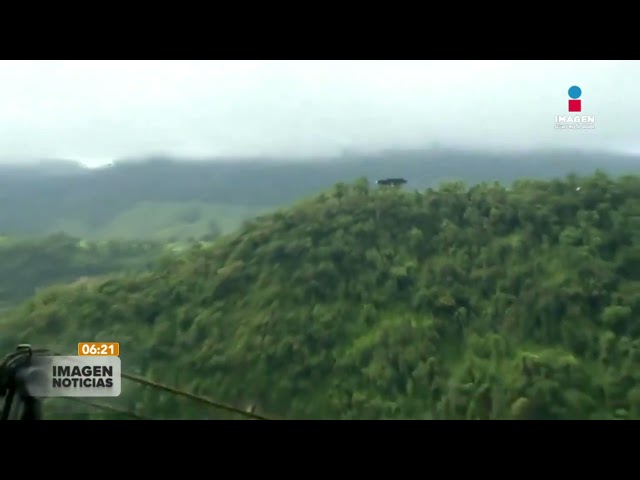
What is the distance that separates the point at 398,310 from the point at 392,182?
680 millimetres

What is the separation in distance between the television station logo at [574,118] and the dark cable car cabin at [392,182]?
82cm

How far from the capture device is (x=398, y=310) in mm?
3420

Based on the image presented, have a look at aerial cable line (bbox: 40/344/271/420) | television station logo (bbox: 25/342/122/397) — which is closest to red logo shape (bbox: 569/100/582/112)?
aerial cable line (bbox: 40/344/271/420)

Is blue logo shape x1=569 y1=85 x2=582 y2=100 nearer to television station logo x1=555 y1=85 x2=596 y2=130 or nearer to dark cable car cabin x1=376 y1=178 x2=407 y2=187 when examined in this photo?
television station logo x1=555 y1=85 x2=596 y2=130

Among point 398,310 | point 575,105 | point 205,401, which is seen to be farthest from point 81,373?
point 575,105

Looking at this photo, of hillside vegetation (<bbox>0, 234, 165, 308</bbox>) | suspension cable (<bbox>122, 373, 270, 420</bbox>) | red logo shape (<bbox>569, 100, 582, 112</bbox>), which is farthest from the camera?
hillside vegetation (<bbox>0, 234, 165, 308</bbox>)

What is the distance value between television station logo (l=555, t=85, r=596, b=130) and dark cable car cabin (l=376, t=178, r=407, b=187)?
2.69 ft

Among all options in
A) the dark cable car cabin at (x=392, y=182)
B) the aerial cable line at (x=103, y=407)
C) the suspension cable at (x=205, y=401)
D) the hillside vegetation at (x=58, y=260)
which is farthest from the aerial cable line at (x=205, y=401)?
the dark cable car cabin at (x=392, y=182)

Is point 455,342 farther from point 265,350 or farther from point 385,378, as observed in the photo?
point 265,350

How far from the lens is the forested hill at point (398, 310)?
3244 mm

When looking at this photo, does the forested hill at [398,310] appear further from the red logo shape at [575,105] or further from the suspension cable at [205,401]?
the red logo shape at [575,105]

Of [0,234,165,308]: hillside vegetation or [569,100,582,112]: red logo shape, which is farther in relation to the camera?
[0,234,165,308]: hillside vegetation

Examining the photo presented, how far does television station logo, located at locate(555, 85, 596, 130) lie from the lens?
3236 millimetres
